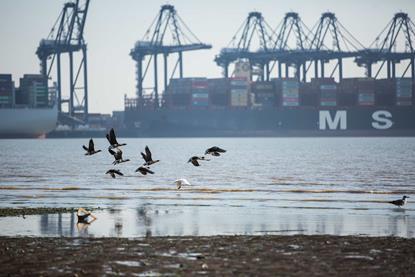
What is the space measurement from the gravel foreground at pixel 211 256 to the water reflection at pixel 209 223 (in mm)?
1679

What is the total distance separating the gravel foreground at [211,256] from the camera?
20.0 metres

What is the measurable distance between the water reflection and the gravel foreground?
1.68 metres

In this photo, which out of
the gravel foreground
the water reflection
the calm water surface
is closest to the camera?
the gravel foreground

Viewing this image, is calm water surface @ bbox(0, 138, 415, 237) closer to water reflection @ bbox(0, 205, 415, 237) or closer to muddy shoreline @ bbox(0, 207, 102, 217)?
water reflection @ bbox(0, 205, 415, 237)

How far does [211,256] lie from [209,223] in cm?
786

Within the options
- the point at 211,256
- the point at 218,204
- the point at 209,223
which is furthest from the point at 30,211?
the point at 211,256

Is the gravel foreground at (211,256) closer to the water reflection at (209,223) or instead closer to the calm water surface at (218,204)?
the water reflection at (209,223)

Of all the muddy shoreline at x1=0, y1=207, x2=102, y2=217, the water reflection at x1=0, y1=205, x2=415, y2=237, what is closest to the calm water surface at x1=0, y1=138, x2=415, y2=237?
the water reflection at x1=0, y1=205, x2=415, y2=237

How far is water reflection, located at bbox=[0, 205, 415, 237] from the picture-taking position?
27.1m

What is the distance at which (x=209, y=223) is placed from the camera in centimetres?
2977

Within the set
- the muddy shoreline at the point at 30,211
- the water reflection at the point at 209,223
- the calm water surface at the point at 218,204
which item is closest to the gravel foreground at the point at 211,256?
the water reflection at the point at 209,223

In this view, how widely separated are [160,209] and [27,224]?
763 centimetres

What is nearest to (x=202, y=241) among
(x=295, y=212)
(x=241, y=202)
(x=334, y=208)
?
(x=295, y=212)

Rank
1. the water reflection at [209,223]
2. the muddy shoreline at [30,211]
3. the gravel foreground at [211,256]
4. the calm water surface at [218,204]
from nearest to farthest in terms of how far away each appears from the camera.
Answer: the gravel foreground at [211,256], the water reflection at [209,223], the calm water surface at [218,204], the muddy shoreline at [30,211]
